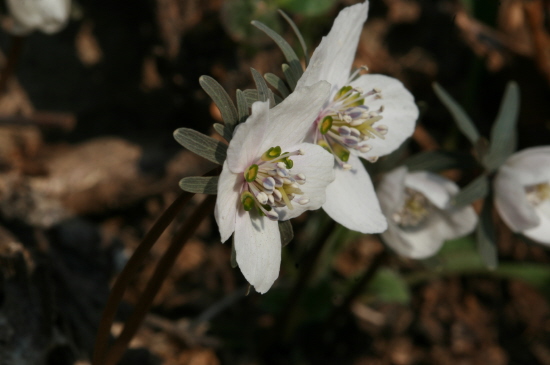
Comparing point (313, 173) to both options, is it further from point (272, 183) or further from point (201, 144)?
point (201, 144)

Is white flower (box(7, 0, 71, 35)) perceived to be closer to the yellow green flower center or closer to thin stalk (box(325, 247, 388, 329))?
the yellow green flower center

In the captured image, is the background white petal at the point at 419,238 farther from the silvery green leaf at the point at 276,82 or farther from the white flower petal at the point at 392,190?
the silvery green leaf at the point at 276,82

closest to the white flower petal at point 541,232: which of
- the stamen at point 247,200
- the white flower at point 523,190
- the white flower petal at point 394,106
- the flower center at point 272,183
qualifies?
the white flower at point 523,190

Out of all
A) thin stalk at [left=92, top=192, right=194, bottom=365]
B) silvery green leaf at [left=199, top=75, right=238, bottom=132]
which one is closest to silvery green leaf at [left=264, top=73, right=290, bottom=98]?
silvery green leaf at [left=199, top=75, right=238, bottom=132]

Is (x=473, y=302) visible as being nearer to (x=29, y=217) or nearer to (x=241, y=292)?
(x=241, y=292)

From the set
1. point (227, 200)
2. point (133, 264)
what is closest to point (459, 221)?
point (227, 200)

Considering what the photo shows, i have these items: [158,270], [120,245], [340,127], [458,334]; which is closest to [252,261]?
[158,270]
